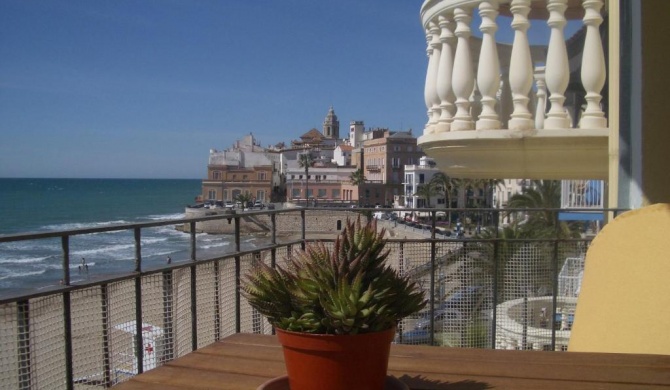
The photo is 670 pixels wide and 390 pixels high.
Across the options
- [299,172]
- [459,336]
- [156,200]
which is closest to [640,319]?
[459,336]

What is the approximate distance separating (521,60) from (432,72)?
2.28 feet

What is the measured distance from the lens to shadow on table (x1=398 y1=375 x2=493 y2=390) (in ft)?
5.11

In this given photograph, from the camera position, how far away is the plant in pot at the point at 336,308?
127cm

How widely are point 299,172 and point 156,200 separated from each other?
1691 inches

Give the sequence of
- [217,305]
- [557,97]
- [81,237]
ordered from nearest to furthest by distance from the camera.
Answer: [217,305], [557,97], [81,237]

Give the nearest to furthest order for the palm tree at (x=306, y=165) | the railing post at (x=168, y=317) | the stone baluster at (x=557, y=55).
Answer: the railing post at (x=168, y=317) → the stone baluster at (x=557, y=55) → the palm tree at (x=306, y=165)

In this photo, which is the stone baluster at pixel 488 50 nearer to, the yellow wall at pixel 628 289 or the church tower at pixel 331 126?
the yellow wall at pixel 628 289

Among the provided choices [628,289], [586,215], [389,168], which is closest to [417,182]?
[389,168]

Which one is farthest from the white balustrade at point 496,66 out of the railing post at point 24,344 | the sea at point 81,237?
the railing post at point 24,344

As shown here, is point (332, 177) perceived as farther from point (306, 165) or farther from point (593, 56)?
point (593, 56)

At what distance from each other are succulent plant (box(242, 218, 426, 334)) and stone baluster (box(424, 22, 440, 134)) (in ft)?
11.1

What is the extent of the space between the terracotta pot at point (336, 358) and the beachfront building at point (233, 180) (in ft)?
293

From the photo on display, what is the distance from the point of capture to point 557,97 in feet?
13.8

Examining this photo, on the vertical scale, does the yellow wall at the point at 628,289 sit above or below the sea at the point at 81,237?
above
